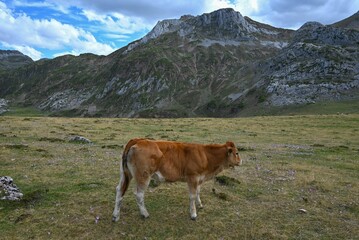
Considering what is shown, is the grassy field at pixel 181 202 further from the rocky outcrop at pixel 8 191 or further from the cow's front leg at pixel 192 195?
the rocky outcrop at pixel 8 191

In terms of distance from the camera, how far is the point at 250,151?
1177 inches

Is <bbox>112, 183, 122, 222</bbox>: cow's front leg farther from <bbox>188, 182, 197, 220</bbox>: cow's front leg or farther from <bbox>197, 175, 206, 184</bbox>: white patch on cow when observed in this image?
<bbox>197, 175, 206, 184</bbox>: white patch on cow

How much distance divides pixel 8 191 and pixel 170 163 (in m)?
7.97

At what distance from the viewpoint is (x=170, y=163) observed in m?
12.8

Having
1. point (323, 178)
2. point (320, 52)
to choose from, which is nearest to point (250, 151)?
point (323, 178)

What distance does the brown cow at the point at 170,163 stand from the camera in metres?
12.2

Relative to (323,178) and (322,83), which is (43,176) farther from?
(322,83)

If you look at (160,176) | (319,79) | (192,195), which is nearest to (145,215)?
(160,176)

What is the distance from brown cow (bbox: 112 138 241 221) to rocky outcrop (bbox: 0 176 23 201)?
523 centimetres

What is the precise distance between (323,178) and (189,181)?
11.3 m

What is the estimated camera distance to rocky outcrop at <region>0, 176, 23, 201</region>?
47.1ft

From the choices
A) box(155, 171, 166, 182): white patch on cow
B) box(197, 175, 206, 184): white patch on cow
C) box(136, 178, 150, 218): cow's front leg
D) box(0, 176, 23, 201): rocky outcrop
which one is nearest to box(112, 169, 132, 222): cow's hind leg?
box(136, 178, 150, 218): cow's front leg

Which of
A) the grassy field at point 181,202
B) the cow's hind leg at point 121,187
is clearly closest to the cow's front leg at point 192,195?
the grassy field at point 181,202

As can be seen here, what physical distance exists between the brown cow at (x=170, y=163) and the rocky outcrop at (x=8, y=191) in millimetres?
5227
